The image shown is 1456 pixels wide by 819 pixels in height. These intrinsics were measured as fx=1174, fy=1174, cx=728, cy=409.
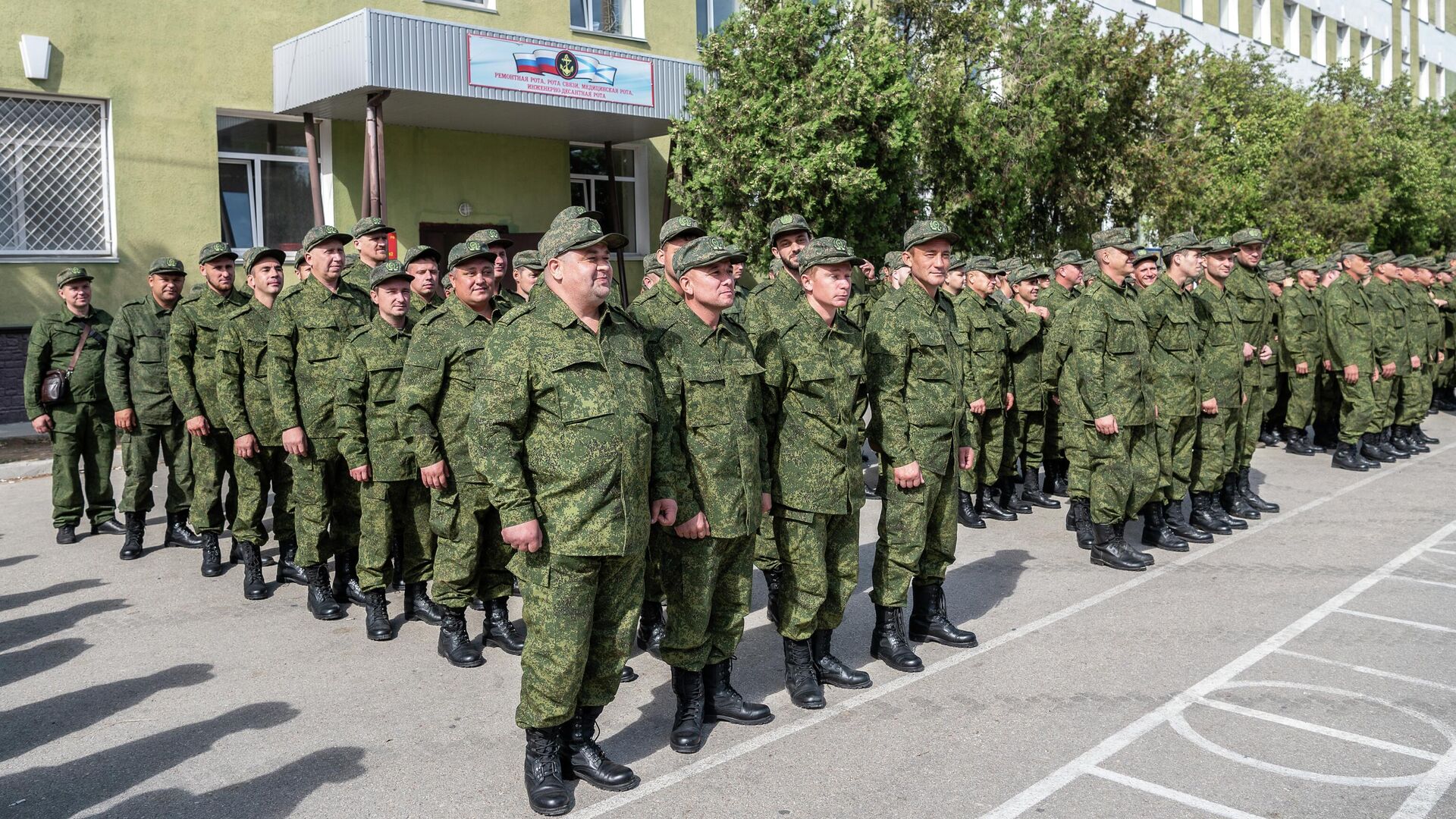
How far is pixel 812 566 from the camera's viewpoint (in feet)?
16.9

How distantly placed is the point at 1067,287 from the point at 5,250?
1179cm

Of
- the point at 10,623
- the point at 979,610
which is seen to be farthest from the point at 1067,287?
the point at 10,623

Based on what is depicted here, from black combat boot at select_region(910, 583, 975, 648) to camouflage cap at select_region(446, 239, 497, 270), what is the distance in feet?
9.15

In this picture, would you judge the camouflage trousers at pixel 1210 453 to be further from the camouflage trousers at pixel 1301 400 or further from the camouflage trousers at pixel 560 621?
the camouflage trousers at pixel 560 621

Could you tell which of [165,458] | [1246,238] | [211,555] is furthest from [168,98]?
[1246,238]

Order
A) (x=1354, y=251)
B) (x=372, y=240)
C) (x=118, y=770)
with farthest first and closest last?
(x=1354, y=251)
(x=372, y=240)
(x=118, y=770)

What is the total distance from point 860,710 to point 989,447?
15.0 feet

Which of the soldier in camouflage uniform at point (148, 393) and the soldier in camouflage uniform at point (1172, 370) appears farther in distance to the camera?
the soldier in camouflage uniform at point (148, 393)

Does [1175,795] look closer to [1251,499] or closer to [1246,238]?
[1251,499]

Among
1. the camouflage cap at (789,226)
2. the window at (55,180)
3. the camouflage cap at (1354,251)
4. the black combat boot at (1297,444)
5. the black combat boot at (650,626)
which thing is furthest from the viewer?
the window at (55,180)

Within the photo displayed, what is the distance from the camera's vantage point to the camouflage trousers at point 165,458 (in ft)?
27.0

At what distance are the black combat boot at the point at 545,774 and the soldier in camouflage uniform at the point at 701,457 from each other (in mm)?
622

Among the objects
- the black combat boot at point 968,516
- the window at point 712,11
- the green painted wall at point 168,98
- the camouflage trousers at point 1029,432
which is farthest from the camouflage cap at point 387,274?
the window at point 712,11

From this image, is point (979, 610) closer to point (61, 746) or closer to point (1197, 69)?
point (61, 746)
